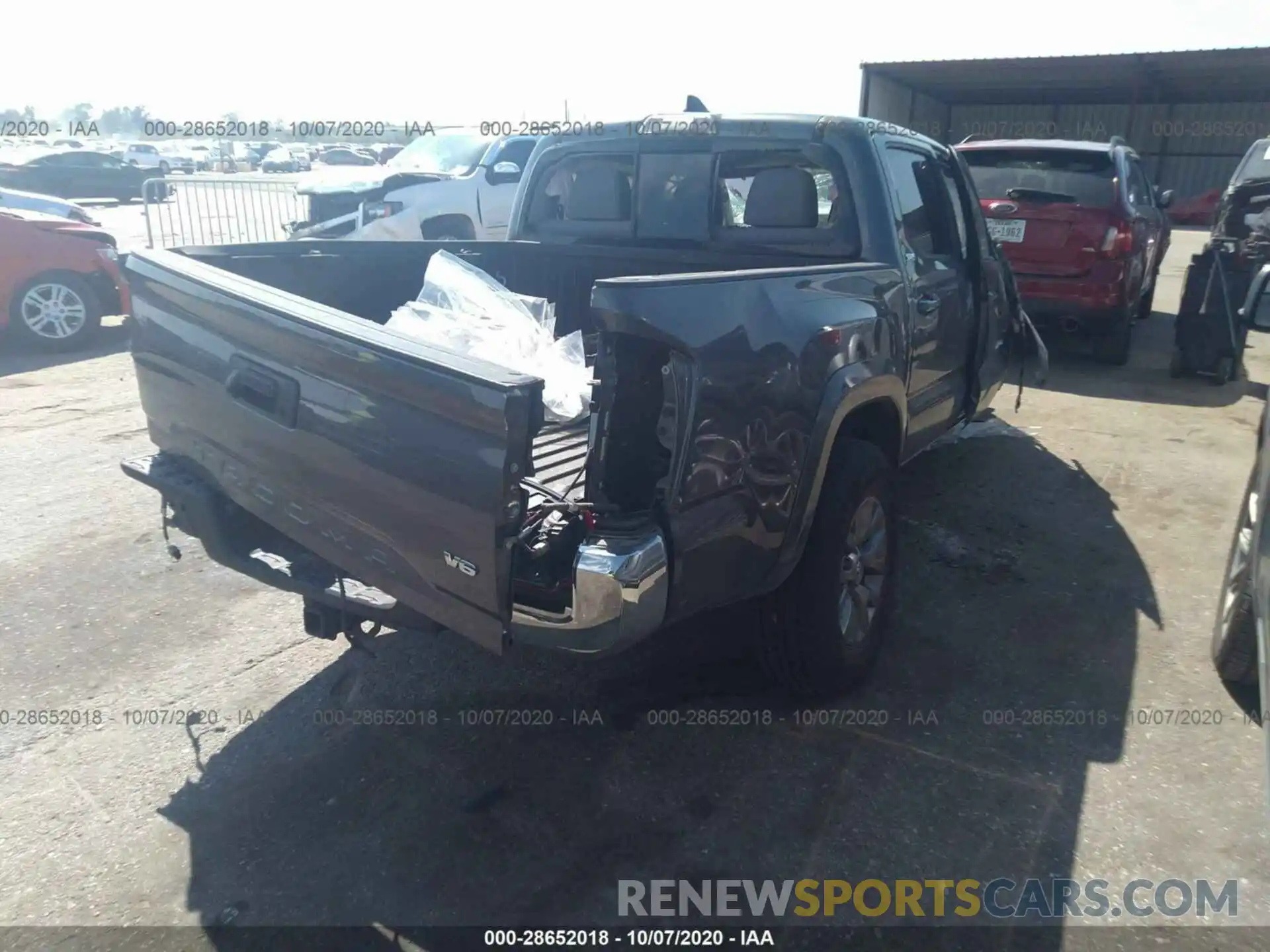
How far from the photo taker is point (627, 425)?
8.05 ft

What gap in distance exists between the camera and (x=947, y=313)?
13.8 ft

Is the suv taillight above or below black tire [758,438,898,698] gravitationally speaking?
above

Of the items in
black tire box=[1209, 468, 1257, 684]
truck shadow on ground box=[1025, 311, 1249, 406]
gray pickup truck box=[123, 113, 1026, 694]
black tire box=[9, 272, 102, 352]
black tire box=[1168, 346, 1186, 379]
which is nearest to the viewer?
gray pickup truck box=[123, 113, 1026, 694]

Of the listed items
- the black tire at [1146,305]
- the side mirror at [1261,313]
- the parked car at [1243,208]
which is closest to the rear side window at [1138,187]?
the parked car at [1243,208]

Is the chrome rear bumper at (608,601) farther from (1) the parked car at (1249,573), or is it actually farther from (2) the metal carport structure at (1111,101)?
(2) the metal carport structure at (1111,101)

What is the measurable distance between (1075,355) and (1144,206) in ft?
5.27

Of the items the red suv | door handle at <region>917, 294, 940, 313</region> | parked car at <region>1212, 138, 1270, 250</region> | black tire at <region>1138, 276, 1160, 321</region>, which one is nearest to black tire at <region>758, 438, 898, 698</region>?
door handle at <region>917, 294, 940, 313</region>

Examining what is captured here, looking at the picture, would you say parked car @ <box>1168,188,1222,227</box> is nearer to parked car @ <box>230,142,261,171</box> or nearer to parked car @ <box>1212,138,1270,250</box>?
parked car @ <box>1212,138,1270,250</box>

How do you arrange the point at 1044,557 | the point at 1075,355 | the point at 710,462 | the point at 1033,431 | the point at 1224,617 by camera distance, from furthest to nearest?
the point at 1075,355 < the point at 1033,431 < the point at 1044,557 < the point at 1224,617 < the point at 710,462

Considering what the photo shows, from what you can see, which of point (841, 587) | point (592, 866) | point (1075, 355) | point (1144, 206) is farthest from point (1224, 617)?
point (1144, 206)

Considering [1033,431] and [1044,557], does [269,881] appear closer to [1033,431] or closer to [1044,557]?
[1044,557]

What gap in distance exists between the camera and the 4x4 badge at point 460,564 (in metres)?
2.21

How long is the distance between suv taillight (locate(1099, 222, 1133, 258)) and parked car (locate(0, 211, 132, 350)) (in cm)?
847

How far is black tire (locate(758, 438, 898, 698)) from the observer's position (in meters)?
3.07
